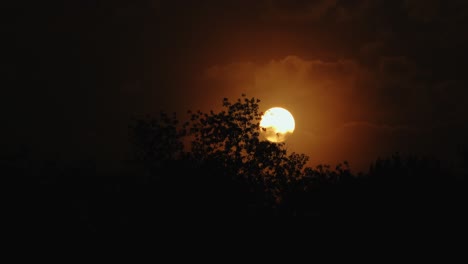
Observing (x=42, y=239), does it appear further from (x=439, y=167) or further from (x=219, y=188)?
(x=439, y=167)

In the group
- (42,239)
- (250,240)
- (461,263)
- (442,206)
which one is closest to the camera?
(42,239)

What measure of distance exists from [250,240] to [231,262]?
2.08 meters

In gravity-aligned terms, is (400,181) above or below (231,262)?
above

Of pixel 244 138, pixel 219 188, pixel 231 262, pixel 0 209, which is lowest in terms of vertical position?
pixel 231 262

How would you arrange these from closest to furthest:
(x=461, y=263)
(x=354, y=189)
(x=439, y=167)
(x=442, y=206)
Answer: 1. (x=461, y=263)
2. (x=442, y=206)
3. (x=354, y=189)
4. (x=439, y=167)

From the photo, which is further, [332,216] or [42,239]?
[332,216]

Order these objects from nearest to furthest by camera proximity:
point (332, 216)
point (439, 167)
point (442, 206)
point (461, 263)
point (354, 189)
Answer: point (461, 263)
point (332, 216)
point (442, 206)
point (354, 189)
point (439, 167)

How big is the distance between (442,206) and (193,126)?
22.4 metres

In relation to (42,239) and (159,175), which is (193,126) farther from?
(42,239)

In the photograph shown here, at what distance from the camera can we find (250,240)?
2856 cm

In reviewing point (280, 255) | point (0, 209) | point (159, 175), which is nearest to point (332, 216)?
point (280, 255)

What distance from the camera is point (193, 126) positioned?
3209 cm

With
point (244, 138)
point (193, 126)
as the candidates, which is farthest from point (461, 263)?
point (193, 126)

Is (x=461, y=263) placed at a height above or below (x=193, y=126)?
below
